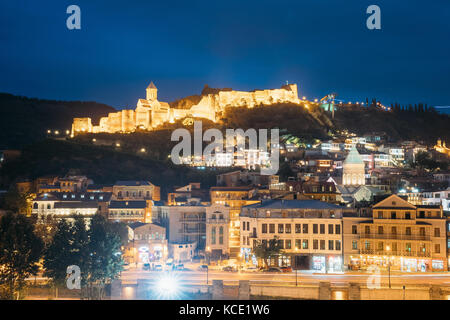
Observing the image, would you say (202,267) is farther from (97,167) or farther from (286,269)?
(97,167)

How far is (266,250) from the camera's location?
52.7 m

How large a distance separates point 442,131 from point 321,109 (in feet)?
162

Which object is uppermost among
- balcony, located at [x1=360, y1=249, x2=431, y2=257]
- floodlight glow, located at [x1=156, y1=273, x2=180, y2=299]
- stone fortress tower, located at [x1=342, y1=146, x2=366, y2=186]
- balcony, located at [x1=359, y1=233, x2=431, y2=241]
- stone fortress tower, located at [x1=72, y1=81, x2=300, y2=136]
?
stone fortress tower, located at [x1=72, y1=81, x2=300, y2=136]

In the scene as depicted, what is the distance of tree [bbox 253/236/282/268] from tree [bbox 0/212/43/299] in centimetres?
2045

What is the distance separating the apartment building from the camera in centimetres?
5428

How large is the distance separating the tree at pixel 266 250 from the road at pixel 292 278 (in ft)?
8.25

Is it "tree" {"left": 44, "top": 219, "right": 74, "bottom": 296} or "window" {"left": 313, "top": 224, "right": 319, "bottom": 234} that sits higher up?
"window" {"left": 313, "top": 224, "right": 319, "bottom": 234}

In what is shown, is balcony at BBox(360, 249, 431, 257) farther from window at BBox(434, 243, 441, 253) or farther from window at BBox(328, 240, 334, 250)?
window at BBox(328, 240, 334, 250)

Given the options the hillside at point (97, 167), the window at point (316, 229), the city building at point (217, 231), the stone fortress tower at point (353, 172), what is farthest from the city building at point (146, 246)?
→ the stone fortress tower at point (353, 172)

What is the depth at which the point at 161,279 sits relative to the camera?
156 feet

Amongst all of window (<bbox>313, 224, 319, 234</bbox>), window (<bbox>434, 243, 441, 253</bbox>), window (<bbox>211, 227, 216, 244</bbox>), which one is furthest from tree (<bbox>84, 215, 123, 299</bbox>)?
window (<bbox>434, 243, 441, 253</bbox>)

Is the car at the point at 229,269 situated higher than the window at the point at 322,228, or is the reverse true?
the window at the point at 322,228

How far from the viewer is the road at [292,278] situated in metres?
44.8

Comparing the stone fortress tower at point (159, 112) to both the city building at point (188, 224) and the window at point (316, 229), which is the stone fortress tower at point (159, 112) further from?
the window at point (316, 229)
